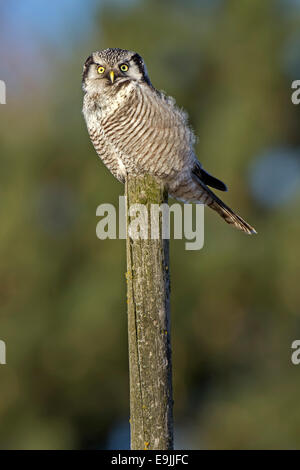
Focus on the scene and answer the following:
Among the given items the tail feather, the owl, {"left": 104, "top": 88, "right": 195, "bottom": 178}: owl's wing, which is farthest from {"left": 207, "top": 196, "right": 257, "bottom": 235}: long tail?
{"left": 104, "top": 88, "right": 195, "bottom": 178}: owl's wing

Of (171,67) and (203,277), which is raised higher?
(171,67)

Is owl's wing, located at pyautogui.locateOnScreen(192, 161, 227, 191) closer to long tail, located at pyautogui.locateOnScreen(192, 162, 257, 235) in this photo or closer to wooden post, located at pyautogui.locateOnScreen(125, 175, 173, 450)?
long tail, located at pyautogui.locateOnScreen(192, 162, 257, 235)

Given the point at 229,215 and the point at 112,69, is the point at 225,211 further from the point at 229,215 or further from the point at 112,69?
the point at 112,69

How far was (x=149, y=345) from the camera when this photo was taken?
3.16m

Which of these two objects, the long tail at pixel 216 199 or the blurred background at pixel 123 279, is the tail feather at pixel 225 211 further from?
the blurred background at pixel 123 279

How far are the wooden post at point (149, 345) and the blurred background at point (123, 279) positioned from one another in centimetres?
674

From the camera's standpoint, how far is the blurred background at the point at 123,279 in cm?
1043

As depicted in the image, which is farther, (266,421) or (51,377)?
(51,377)

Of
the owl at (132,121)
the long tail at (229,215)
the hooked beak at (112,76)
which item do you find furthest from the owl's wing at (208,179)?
the hooked beak at (112,76)

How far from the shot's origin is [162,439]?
10.1 ft
